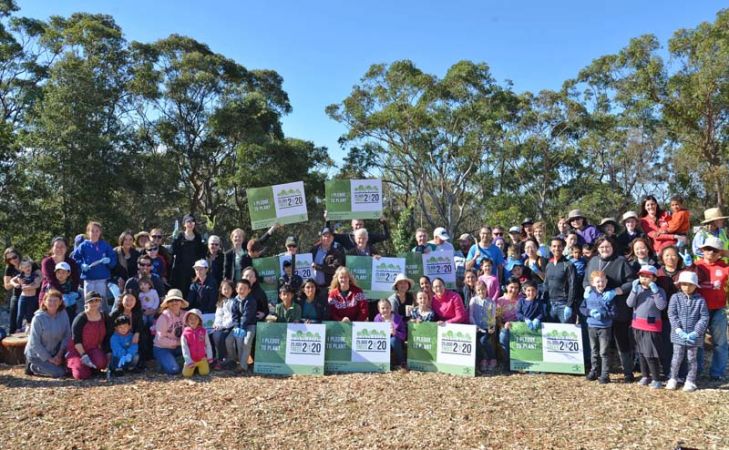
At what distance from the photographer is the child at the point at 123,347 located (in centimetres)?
687

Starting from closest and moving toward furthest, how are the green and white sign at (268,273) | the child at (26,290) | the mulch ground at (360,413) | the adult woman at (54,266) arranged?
the mulch ground at (360,413) → the adult woman at (54,266) → the child at (26,290) → the green and white sign at (268,273)

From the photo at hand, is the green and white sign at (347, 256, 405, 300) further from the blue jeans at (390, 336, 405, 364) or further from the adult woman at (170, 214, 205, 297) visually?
the adult woman at (170, 214, 205, 297)

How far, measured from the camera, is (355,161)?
30297mm

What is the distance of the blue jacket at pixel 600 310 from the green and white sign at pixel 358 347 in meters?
2.61

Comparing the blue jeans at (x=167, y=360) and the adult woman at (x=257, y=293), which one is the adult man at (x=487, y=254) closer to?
the adult woman at (x=257, y=293)

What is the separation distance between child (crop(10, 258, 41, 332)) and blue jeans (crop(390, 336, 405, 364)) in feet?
18.2

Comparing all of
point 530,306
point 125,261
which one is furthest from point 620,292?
point 125,261

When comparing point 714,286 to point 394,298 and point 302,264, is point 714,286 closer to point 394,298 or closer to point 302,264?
point 394,298

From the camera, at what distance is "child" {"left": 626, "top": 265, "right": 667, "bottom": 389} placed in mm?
6172

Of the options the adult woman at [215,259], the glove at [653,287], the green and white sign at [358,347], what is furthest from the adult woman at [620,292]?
the adult woman at [215,259]

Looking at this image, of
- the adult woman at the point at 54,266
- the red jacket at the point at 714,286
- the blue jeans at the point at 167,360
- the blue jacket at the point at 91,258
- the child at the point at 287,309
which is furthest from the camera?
the blue jacket at the point at 91,258

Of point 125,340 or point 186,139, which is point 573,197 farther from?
point 125,340

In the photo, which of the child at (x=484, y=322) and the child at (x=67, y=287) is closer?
the child at (x=484, y=322)

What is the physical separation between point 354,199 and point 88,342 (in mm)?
4706
